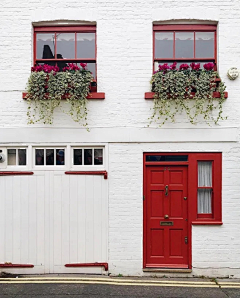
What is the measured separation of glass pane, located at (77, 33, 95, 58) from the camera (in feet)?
24.3

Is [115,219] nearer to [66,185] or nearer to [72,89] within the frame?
[66,185]

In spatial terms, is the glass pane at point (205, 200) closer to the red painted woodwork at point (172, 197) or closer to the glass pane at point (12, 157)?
the red painted woodwork at point (172, 197)

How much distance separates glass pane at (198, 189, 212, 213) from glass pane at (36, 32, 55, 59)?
4573mm

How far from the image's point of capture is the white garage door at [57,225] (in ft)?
23.7

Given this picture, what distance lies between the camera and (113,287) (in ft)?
21.3

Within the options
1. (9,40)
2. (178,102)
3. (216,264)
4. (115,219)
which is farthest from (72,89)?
(216,264)

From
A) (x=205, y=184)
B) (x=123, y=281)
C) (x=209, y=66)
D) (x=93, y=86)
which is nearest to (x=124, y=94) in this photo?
(x=93, y=86)

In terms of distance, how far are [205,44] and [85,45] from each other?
8.88 feet

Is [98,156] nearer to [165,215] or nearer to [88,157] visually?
[88,157]

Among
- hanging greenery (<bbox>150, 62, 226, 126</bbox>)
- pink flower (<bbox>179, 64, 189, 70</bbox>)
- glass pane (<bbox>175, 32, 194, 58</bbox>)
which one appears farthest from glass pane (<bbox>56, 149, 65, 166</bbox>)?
glass pane (<bbox>175, 32, 194, 58</bbox>)

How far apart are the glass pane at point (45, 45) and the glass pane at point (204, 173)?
417cm

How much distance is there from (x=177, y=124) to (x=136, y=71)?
58.0 inches

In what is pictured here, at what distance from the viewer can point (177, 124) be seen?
23.6 ft

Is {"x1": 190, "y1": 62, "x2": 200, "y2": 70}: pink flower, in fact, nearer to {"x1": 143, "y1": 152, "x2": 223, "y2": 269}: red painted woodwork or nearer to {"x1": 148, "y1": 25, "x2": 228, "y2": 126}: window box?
{"x1": 148, "y1": 25, "x2": 228, "y2": 126}: window box
